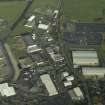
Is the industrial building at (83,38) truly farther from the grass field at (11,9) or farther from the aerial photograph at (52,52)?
the grass field at (11,9)

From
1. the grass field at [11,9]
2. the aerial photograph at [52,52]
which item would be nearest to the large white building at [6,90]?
the aerial photograph at [52,52]

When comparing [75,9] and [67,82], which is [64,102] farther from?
[75,9]

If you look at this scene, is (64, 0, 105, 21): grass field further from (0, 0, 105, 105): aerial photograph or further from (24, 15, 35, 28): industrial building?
(24, 15, 35, 28): industrial building

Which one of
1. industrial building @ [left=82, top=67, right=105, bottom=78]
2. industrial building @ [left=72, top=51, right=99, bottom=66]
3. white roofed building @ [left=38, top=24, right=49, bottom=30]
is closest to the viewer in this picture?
industrial building @ [left=82, top=67, right=105, bottom=78]

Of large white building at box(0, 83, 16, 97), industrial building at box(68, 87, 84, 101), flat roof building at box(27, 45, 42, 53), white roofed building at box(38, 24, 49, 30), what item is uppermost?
white roofed building at box(38, 24, 49, 30)

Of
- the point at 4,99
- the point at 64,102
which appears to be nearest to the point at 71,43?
the point at 64,102

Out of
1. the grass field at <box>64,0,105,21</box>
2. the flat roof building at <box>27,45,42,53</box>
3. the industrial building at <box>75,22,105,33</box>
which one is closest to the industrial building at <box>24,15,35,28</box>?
the flat roof building at <box>27,45,42,53</box>

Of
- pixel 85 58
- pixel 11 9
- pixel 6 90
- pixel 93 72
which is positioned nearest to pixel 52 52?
pixel 85 58

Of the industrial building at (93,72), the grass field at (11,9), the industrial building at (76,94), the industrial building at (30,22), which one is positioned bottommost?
the industrial building at (76,94)
